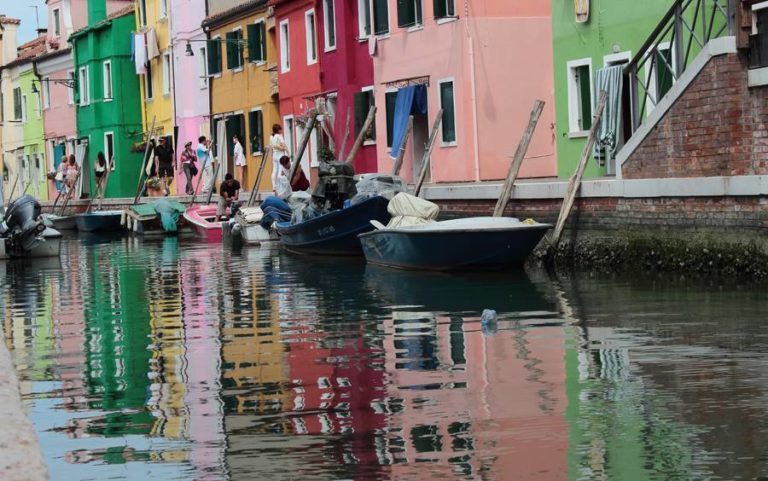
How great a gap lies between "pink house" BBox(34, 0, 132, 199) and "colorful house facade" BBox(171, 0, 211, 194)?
405 inches

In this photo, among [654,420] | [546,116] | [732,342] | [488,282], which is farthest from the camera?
[546,116]

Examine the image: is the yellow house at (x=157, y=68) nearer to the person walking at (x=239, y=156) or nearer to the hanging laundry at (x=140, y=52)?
the hanging laundry at (x=140, y=52)

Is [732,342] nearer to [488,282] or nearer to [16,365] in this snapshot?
[16,365]

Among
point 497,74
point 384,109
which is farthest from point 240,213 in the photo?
point 497,74

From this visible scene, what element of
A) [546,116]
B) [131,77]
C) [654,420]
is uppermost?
[131,77]

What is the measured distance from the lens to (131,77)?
60688mm

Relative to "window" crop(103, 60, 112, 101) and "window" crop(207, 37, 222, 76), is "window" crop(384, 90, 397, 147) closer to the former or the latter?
"window" crop(207, 37, 222, 76)

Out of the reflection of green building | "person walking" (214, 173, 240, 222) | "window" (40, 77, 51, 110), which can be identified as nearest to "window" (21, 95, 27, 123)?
"window" (40, 77, 51, 110)

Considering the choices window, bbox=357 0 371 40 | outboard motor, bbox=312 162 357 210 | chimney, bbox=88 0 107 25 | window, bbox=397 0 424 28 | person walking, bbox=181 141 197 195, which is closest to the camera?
outboard motor, bbox=312 162 357 210

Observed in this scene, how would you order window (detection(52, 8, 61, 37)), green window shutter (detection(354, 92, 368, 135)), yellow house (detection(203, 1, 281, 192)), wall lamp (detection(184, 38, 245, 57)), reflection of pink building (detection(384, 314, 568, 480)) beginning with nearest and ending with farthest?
reflection of pink building (detection(384, 314, 568, 480)) < green window shutter (detection(354, 92, 368, 135)) < yellow house (detection(203, 1, 281, 192)) < wall lamp (detection(184, 38, 245, 57)) < window (detection(52, 8, 61, 37))

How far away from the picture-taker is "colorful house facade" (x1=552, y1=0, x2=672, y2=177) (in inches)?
1007

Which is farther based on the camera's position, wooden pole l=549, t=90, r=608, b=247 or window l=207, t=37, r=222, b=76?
window l=207, t=37, r=222, b=76

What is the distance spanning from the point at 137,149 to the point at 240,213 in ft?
77.7

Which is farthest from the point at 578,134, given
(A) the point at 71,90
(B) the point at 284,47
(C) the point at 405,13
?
(A) the point at 71,90
